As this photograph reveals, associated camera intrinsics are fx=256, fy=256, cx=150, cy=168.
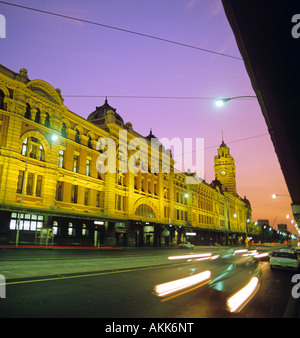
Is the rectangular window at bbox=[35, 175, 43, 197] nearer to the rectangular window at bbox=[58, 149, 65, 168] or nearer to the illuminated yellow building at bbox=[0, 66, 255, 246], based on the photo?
the illuminated yellow building at bbox=[0, 66, 255, 246]

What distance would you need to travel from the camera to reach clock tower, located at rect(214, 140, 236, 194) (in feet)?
383

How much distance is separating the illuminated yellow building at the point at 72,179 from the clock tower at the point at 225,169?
65.6 meters

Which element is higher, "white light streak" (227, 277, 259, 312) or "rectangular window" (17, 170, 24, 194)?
"rectangular window" (17, 170, 24, 194)

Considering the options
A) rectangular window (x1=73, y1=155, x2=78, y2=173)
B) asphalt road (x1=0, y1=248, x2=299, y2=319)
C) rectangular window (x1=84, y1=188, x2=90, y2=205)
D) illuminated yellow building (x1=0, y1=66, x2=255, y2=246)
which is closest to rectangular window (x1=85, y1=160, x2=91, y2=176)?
illuminated yellow building (x1=0, y1=66, x2=255, y2=246)

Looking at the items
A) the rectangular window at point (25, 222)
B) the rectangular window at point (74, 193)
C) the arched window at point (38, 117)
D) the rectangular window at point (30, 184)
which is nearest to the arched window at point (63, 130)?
the arched window at point (38, 117)

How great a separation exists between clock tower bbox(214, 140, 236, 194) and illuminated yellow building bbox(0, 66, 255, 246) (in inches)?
→ 2583

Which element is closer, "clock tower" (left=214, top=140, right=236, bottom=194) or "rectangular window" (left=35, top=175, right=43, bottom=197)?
"rectangular window" (left=35, top=175, right=43, bottom=197)

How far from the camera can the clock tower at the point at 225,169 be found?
11688cm

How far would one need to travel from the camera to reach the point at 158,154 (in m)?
53.3

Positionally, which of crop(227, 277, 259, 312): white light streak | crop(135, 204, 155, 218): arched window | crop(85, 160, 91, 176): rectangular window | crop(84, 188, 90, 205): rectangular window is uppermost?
crop(85, 160, 91, 176): rectangular window

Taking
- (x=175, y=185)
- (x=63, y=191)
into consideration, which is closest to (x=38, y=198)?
(x=63, y=191)

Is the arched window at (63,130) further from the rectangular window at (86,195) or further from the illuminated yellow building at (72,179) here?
the rectangular window at (86,195)
